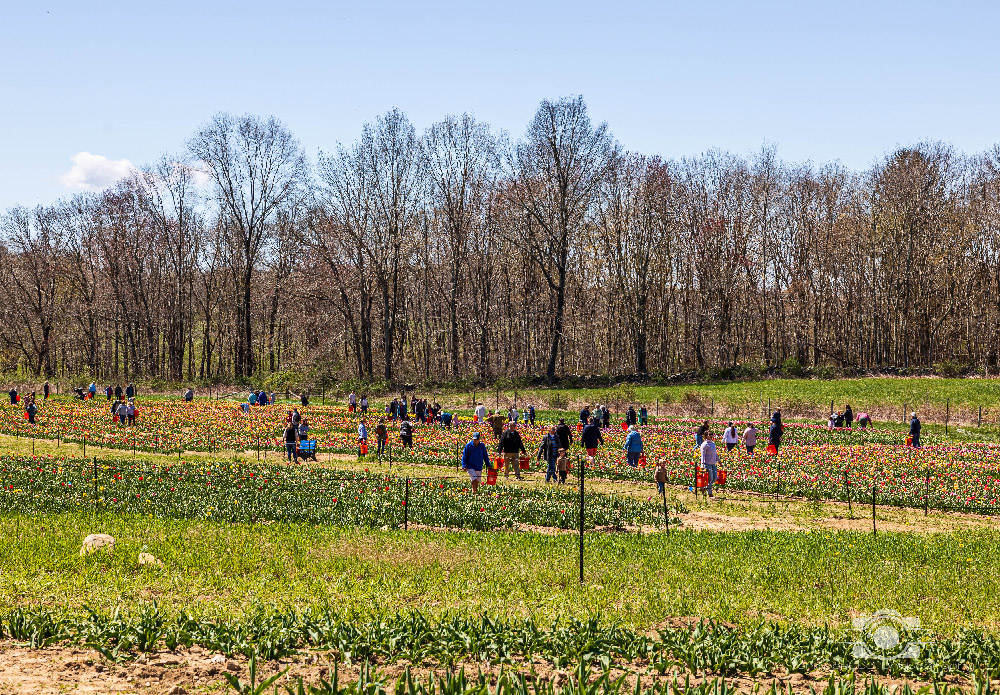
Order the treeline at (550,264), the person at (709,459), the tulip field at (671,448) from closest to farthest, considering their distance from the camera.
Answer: the person at (709,459)
the tulip field at (671,448)
the treeline at (550,264)

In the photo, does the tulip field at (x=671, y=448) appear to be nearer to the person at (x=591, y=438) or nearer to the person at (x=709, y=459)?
the person at (x=591, y=438)

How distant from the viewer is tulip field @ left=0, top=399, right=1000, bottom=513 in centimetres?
2128

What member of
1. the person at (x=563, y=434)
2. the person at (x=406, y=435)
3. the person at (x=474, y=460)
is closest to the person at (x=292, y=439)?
the person at (x=406, y=435)

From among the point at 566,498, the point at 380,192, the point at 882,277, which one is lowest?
the point at 566,498

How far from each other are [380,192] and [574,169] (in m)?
13.9

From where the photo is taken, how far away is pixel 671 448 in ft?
92.6

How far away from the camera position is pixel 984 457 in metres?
25.7

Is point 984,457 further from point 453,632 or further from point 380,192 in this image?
point 380,192

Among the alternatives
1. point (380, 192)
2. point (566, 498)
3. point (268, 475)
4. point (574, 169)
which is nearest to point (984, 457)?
point (566, 498)

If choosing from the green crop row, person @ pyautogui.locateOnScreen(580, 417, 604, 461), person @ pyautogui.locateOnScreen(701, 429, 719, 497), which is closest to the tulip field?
person @ pyautogui.locateOnScreen(580, 417, 604, 461)

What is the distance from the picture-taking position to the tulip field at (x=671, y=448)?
21.3 meters

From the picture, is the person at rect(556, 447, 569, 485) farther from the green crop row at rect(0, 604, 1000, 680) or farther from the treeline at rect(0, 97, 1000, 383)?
the treeline at rect(0, 97, 1000, 383)

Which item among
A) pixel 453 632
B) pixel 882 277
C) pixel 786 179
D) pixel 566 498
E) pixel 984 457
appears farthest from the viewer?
pixel 786 179

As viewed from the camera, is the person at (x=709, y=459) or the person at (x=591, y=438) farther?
the person at (x=591, y=438)
